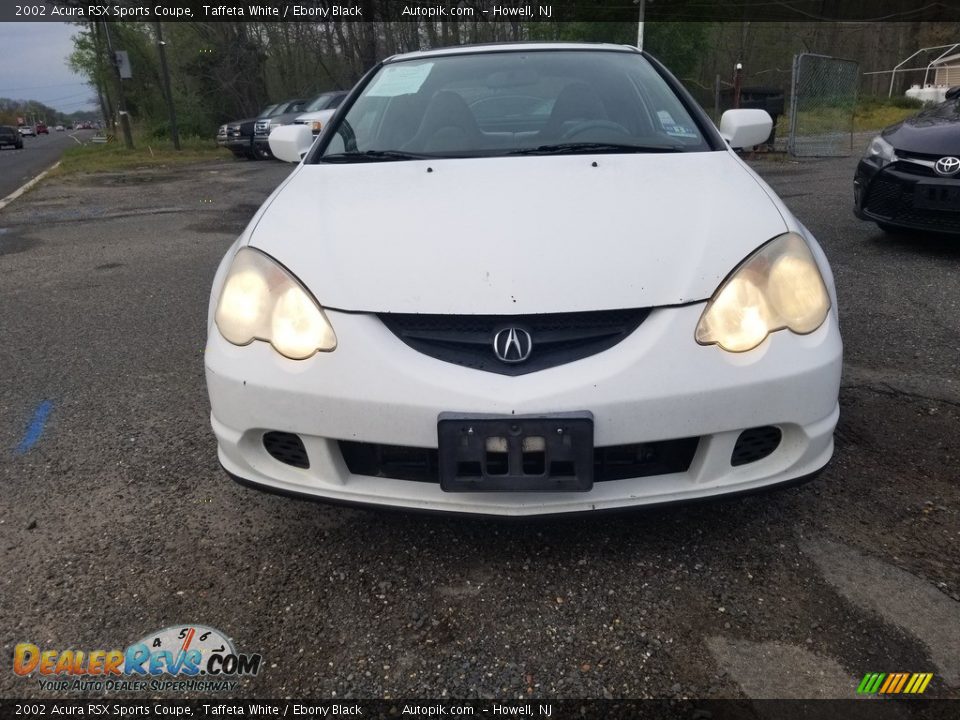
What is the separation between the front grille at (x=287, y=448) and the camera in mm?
1862

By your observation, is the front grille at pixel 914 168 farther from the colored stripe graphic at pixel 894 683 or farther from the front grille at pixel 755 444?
the colored stripe graphic at pixel 894 683

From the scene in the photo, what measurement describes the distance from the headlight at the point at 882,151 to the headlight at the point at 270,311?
4.57 metres

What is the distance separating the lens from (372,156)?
268 cm

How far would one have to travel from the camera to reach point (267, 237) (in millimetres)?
2041

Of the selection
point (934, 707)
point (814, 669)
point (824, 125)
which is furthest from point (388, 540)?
point (824, 125)

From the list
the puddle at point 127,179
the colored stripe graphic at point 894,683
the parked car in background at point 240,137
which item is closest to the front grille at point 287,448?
the colored stripe graphic at point 894,683

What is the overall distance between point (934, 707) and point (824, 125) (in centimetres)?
1256

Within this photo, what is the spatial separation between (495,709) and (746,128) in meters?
2.47

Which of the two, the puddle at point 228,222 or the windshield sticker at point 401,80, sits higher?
the windshield sticker at point 401,80

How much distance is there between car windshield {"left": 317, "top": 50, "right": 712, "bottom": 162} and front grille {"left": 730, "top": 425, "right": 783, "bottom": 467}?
1.14 metres

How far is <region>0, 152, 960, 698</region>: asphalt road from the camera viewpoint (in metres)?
1.63

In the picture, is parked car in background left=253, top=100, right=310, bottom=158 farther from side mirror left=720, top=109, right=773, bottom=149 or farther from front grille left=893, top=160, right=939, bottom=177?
side mirror left=720, top=109, right=773, bottom=149

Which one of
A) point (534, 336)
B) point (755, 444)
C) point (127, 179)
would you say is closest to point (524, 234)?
point (534, 336)

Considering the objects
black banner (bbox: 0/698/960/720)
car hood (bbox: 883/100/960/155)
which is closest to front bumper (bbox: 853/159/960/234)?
car hood (bbox: 883/100/960/155)
